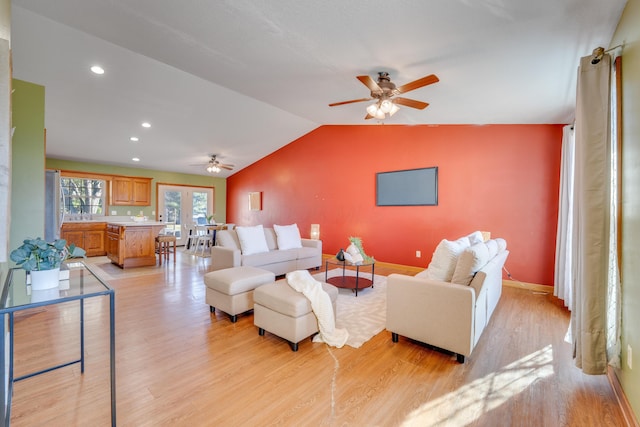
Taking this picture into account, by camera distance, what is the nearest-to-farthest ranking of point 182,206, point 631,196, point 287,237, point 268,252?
point 631,196 < point 268,252 < point 287,237 < point 182,206

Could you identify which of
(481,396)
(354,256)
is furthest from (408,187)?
(481,396)

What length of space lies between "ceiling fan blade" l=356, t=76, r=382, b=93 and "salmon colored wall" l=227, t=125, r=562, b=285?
2669 millimetres

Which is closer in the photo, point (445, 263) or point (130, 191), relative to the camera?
point (445, 263)

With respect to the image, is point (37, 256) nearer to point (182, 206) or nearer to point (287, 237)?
point (287, 237)

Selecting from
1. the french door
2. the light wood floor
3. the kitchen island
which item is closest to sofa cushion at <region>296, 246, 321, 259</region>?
the light wood floor

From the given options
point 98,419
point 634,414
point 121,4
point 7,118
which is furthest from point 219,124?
point 634,414

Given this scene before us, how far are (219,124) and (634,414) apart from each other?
248 inches

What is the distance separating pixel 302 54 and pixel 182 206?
7.58m

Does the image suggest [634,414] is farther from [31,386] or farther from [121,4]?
[121,4]

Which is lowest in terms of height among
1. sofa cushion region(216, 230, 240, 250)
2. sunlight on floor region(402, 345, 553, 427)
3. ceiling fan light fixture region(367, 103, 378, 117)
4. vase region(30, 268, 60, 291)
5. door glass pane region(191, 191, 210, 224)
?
sunlight on floor region(402, 345, 553, 427)

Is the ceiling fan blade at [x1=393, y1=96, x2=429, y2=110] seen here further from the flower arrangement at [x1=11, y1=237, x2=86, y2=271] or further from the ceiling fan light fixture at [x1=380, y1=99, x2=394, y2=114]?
the flower arrangement at [x1=11, y1=237, x2=86, y2=271]

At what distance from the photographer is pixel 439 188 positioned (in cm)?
498

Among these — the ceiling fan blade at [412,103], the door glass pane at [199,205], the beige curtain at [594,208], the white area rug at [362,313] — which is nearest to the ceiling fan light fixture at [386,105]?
the ceiling fan blade at [412,103]

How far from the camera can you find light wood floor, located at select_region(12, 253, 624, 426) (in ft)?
5.35
